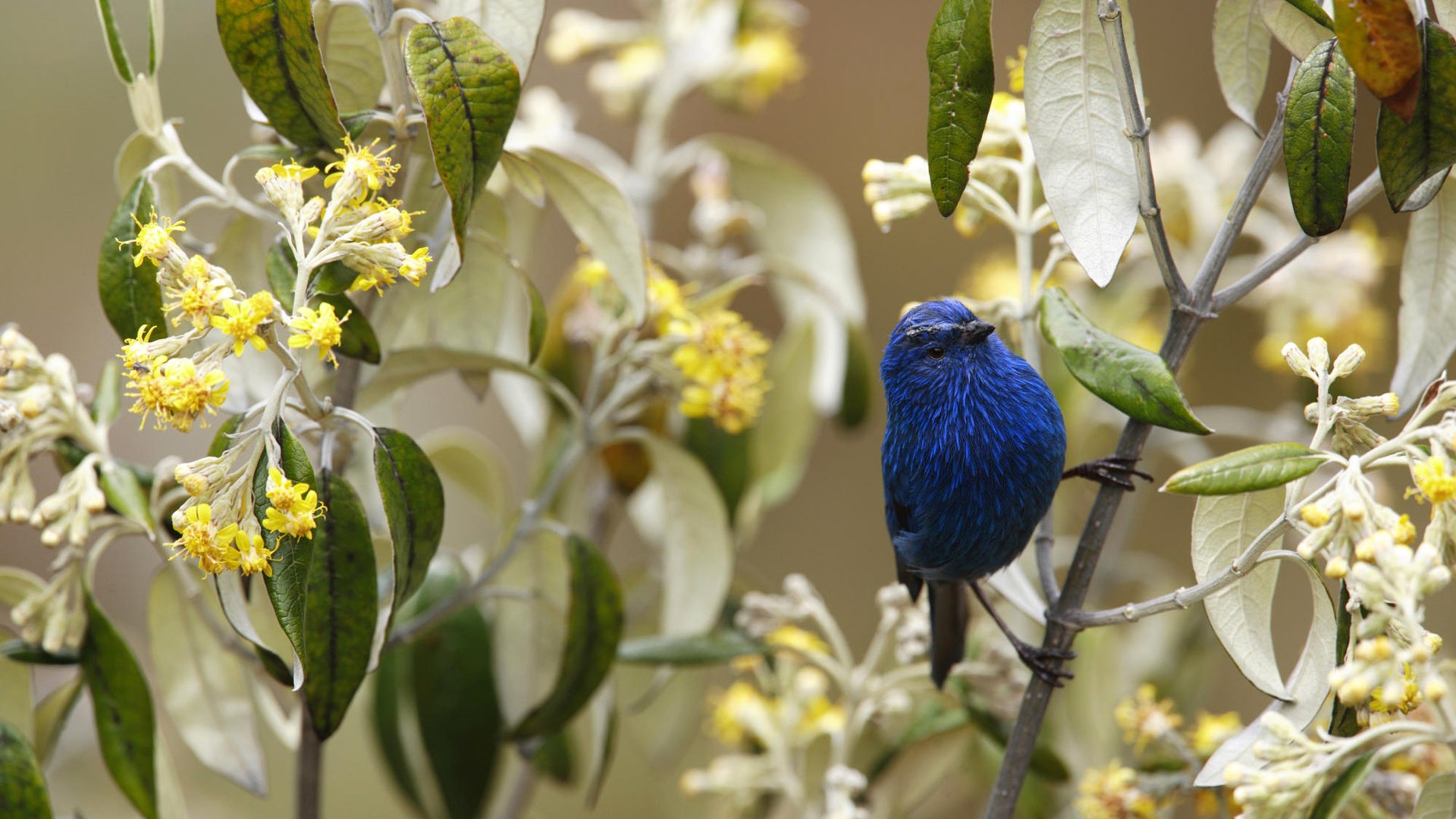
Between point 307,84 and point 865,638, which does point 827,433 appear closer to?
point 865,638

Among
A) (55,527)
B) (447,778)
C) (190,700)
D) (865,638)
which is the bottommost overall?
(865,638)

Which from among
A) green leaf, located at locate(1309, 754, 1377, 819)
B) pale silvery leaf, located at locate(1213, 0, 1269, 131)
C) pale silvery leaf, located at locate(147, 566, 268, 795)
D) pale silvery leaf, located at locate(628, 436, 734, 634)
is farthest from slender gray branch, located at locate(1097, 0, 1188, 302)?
pale silvery leaf, located at locate(147, 566, 268, 795)

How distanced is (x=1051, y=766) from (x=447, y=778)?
785mm

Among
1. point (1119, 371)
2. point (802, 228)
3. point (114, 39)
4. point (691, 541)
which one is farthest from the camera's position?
point (802, 228)

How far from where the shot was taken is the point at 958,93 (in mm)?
866

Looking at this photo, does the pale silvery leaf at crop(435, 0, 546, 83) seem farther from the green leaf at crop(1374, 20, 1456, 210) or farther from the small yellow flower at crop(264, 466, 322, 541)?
the green leaf at crop(1374, 20, 1456, 210)

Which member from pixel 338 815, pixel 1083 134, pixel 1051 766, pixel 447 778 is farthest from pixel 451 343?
pixel 338 815

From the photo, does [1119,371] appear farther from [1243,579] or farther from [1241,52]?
[1241,52]

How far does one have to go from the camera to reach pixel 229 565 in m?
0.83

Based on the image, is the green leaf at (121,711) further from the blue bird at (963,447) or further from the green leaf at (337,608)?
the blue bird at (963,447)

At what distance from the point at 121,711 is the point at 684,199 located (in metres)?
2.11

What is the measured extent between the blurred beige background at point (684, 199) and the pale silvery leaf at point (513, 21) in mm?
1521

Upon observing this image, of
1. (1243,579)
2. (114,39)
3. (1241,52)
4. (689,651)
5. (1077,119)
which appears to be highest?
(1241,52)

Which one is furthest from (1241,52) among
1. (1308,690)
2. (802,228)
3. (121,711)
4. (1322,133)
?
(121,711)
